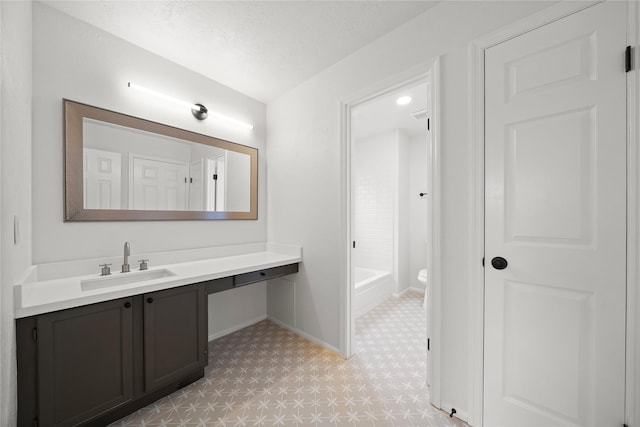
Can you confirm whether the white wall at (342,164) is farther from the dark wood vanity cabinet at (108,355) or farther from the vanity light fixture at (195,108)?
the dark wood vanity cabinet at (108,355)

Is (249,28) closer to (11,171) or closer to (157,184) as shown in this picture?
(157,184)

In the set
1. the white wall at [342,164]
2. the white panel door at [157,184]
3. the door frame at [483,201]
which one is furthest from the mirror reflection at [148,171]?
the door frame at [483,201]

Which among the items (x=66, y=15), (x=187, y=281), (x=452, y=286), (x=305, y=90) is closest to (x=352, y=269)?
(x=452, y=286)

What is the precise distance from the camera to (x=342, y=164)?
206 cm

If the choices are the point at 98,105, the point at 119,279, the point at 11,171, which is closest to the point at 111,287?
the point at 119,279

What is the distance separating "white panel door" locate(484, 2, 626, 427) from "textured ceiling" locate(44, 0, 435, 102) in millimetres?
819

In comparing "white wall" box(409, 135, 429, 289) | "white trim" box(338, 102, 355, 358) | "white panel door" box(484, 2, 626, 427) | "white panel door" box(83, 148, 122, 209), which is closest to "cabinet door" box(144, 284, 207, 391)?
"white panel door" box(83, 148, 122, 209)

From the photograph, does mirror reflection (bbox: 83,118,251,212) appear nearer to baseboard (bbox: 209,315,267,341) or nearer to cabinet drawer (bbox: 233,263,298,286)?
cabinet drawer (bbox: 233,263,298,286)

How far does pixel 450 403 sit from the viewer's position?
146 cm

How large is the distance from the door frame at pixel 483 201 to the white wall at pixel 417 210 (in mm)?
2549

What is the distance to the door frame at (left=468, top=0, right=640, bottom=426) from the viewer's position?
3.22ft

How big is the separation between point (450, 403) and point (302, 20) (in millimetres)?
2618

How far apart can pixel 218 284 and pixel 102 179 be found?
1112 mm

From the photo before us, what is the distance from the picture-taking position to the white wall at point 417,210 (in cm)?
383
